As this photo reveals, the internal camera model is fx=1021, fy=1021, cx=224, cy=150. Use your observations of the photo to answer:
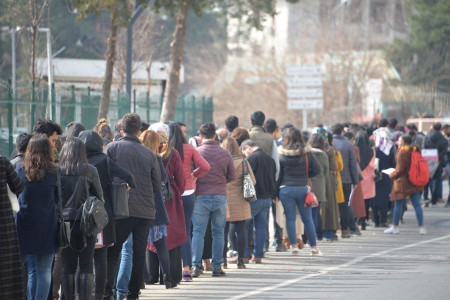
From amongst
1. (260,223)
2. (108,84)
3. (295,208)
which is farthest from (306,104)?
(260,223)

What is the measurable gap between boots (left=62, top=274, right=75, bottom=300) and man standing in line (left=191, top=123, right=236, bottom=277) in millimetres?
3338

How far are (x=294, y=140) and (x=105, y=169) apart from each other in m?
5.27

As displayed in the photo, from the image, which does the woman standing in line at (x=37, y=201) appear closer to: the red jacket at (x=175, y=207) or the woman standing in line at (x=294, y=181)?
the red jacket at (x=175, y=207)

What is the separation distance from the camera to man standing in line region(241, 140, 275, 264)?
1350 centimetres

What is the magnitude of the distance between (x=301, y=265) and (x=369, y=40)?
4115 cm

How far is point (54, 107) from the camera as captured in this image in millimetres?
17203

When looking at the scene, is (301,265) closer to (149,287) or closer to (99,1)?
(149,287)

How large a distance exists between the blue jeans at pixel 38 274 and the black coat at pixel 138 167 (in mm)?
1431

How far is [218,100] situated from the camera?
52875mm

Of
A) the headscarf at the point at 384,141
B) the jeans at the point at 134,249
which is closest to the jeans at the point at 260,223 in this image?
the jeans at the point at 134,249

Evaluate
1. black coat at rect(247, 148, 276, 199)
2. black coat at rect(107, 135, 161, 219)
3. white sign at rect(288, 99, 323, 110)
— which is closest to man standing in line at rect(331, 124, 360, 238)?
black coat at rect(247, 148, 276, 199)

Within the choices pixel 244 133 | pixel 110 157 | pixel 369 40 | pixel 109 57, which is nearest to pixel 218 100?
pixel 369 40

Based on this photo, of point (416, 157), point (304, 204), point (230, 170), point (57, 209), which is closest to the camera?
point (57, 209)

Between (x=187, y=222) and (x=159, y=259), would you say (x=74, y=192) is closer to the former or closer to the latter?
(x=159, y=259)
